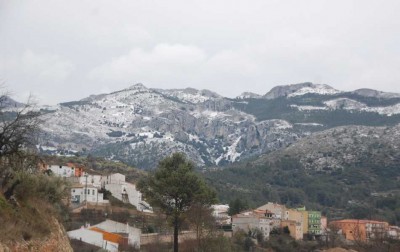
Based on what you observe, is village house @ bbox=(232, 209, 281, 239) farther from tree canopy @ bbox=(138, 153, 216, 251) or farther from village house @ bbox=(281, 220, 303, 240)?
tree canopy @ bbox=(138, 153, 216, 251)

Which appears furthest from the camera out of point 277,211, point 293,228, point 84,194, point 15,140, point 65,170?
point 277,211

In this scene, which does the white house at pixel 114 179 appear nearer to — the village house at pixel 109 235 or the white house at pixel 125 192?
the white house at pixel 125 192

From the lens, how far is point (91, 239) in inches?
2223

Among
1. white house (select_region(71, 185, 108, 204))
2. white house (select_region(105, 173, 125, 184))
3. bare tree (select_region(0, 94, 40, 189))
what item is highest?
white house (select_region(105, 173, 125, 184))

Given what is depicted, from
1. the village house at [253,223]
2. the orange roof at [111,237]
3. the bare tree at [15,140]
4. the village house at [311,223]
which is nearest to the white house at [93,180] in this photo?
the village house at [253,223]

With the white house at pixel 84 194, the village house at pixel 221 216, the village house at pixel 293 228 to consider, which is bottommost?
the village house at pixel 293 228

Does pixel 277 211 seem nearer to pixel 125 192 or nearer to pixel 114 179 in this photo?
pixel 125 192

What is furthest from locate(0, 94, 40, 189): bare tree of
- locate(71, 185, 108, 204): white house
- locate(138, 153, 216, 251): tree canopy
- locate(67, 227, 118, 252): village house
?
locate(71, 185, 108, 204): white house

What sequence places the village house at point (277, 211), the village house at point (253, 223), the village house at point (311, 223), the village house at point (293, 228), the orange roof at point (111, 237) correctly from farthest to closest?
the village house at point (277, 211) → the village house at point (311, 223) → the village house at point (293, 228) → the village house at point (253, 223) → the orange roof at point (111, 237)

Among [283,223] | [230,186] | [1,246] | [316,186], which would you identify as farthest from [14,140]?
[316,186]

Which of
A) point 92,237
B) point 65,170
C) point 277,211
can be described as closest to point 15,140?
point 92,237

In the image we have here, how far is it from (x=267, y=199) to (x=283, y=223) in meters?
68.6

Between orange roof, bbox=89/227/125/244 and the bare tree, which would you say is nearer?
the bare tree

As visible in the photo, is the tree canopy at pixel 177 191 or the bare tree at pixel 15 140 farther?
the tree canopy at pixel 177 191
